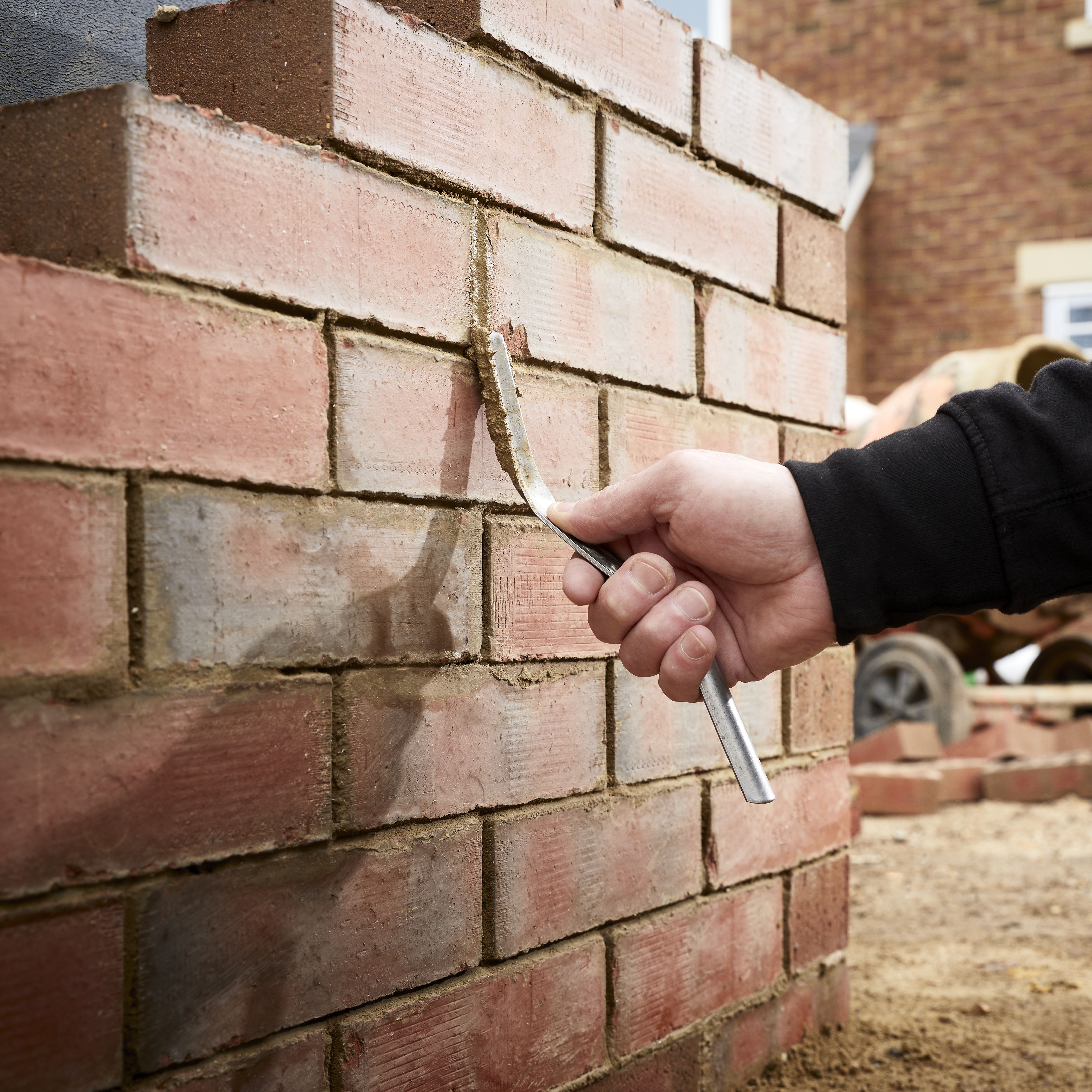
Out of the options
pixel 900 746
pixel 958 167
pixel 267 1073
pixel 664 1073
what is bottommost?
pixel 900 746

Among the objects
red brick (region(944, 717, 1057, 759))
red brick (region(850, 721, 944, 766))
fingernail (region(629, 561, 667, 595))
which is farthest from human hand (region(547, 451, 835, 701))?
red brick (region(944, 717, 1057, 759))

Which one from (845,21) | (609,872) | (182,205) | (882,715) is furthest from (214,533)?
(845,21)

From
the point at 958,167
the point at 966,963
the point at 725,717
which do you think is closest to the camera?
the point at 725,717

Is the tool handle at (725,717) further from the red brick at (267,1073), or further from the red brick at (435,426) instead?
the red brick at (267,1073)

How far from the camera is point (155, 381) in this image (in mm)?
1102

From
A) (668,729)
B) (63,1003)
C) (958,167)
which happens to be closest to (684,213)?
(668,729)

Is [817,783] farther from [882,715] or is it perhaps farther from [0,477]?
[882,715]

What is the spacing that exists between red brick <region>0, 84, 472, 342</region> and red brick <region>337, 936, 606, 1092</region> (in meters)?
0.81

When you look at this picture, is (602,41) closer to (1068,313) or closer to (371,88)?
(371,88)

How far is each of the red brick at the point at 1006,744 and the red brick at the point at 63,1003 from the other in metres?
5.30

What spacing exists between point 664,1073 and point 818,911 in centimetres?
55

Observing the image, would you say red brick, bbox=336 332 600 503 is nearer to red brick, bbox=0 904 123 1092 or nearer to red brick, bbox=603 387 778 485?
red brick, bbox=603 387 778 485

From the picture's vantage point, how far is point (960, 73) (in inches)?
417

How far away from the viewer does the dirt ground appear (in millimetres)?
2002
